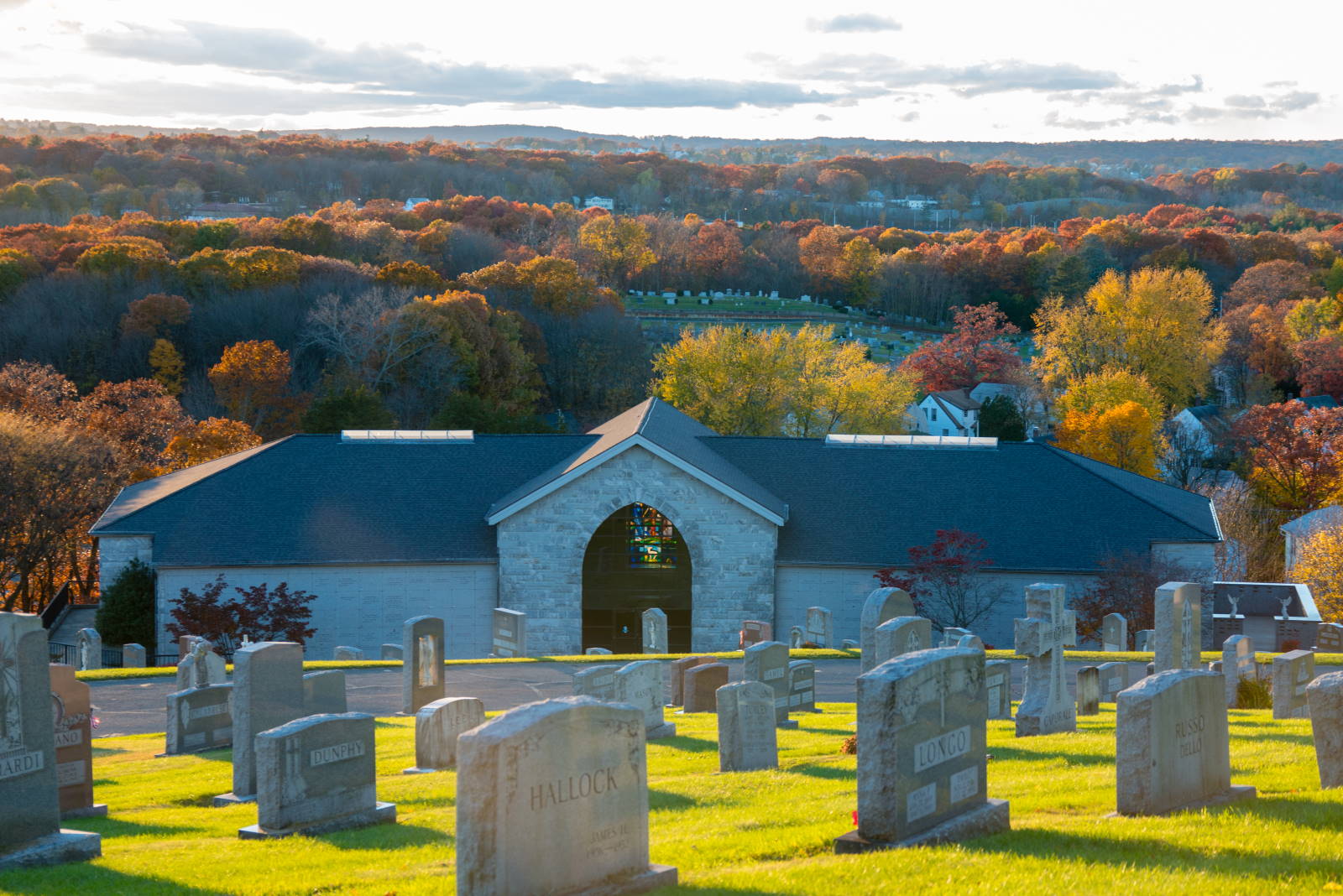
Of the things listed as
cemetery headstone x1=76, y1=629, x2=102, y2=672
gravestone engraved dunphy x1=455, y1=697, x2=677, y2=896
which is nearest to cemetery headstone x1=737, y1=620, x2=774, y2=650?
cemetery headstone x1=76, y1=629, x2=102, y2=672

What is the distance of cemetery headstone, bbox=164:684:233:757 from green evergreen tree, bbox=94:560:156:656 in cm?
1719

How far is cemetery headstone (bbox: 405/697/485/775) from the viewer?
16172mm

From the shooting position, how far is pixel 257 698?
602 inches

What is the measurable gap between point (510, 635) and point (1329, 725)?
2282 centimetres

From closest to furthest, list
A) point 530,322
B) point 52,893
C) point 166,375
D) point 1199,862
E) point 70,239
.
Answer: point 1199,862 < point 52,893 < point 166,375 < point 530,322 < point 70,239

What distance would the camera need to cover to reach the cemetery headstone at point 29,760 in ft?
37.0

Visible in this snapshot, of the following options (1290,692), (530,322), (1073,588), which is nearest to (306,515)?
(1073,588)

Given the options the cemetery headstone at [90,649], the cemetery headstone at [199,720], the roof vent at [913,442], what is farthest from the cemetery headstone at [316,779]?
the roof vent at [913,442]

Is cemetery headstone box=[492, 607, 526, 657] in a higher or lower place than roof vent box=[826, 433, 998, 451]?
lower

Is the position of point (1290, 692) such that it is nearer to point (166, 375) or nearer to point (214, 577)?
point (214, 577)

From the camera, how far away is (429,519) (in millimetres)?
38125

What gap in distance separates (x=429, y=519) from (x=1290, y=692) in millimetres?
24127

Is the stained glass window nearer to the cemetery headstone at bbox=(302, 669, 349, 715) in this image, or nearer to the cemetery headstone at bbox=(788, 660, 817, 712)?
the cemetery headstone at bbox=(788, 660, 817, 712)

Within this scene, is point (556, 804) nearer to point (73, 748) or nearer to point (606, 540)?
point (73, 748)
